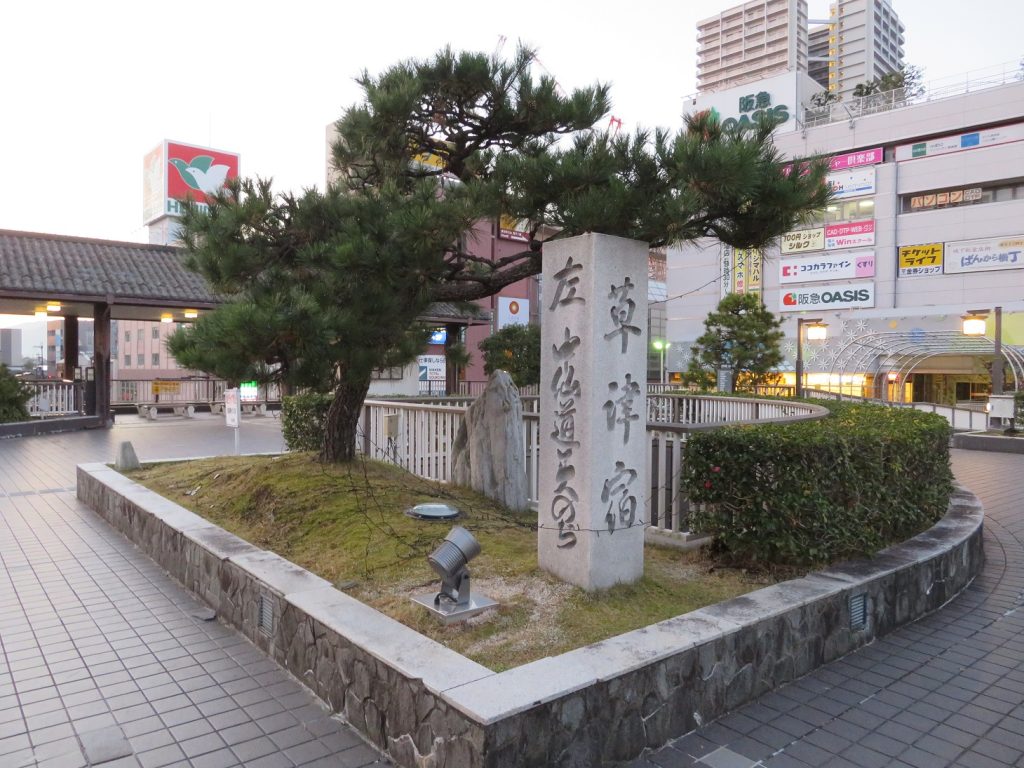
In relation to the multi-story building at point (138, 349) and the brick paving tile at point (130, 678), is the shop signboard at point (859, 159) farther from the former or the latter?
the multi-story building at point (138, 349)

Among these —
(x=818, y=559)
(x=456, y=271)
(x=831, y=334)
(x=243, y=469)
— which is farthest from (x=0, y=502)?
(x=831, y=334)

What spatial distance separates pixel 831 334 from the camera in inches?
1447

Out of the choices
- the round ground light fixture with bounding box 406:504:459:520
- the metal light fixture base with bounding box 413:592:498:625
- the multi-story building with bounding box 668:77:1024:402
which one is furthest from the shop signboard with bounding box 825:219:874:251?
the metal light fixture base with bounding box 413:592:498:625

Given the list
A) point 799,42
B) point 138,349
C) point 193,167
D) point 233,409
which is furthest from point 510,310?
point 799,42

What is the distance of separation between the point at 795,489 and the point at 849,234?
36398 mm

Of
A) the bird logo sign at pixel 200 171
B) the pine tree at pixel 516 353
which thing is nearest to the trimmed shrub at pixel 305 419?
the pine tree at pixel 516 353

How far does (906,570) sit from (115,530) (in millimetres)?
7078

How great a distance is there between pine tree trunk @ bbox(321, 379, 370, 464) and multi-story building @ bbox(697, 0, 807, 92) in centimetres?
12182

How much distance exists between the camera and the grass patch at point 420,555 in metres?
3.65

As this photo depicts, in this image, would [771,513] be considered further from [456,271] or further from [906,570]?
[456,271]

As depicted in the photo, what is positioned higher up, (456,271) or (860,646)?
(456,271)

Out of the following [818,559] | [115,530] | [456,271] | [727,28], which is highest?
[727,28]

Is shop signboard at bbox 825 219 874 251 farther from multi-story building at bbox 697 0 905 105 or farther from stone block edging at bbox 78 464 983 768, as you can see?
multi-story building at bbox 697 0 905 105

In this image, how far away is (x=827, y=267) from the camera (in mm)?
37000
